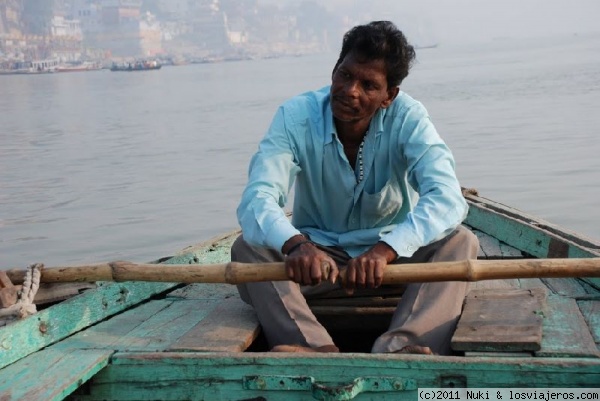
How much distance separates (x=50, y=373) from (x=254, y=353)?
62cm

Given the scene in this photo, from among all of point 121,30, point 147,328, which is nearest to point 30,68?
point 121,30

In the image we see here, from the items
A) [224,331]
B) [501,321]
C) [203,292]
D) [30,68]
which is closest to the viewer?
[501,321]

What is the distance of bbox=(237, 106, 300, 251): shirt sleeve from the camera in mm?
2756

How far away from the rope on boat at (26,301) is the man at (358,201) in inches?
29.2

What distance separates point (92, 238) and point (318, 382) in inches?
268

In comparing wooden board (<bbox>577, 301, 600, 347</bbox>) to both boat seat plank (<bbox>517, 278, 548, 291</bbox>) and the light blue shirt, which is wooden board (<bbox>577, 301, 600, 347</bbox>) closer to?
boat seat plank (<bbox>517, 278, 548, 291</bbox>)

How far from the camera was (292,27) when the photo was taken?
184500mm

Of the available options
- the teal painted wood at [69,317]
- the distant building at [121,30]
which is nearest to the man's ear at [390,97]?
the teal painted wood at [69,317]

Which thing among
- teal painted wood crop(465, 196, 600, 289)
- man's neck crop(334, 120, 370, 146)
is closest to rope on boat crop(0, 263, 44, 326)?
man's neck crop(334, 120, 370, 146)

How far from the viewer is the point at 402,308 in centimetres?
281

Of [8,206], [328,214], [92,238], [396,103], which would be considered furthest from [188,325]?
[8,206]

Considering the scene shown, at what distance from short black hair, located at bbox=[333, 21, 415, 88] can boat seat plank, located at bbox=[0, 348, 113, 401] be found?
4.36 feet

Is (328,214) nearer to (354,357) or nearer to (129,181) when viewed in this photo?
(354,357)

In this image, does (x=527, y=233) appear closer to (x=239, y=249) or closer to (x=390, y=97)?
(x=390, y=97)
